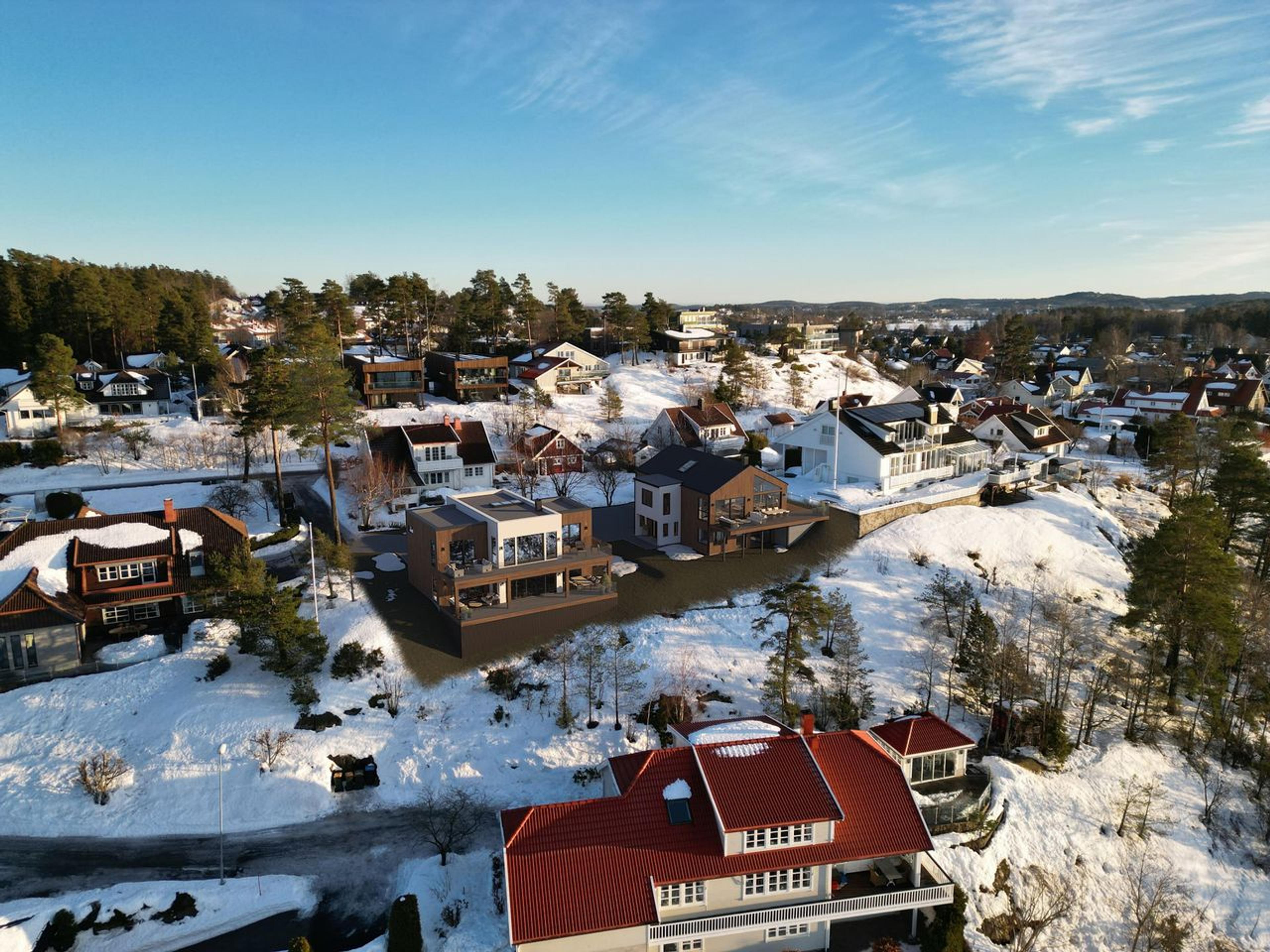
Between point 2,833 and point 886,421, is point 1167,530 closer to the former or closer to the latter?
point 886,421

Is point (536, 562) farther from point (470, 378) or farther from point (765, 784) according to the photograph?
point (470, 378)

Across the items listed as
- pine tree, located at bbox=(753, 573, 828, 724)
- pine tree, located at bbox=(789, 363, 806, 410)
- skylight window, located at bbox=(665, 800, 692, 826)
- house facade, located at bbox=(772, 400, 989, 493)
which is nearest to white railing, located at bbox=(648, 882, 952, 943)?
skylight window, located at bbox=(665, 800, 692, 826)

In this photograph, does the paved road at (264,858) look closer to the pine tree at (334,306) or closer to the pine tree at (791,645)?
the pine tree at (791,645)

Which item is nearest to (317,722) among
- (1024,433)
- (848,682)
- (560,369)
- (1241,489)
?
(848,682)

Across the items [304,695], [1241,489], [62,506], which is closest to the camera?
[304,695]

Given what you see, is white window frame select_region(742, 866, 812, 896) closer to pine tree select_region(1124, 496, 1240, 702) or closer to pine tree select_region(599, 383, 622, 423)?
pine tree select_region(1124, 496, 1240, 702)

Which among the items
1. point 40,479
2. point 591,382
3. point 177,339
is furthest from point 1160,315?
point 40,479

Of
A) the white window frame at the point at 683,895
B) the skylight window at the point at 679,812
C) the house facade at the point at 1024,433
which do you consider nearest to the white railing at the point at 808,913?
the white window frame at the point at 683,895
